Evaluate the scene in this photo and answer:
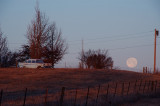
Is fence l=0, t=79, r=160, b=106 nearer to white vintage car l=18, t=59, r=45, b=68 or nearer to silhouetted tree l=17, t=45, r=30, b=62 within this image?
white vintage car l=18, t=59, r=45, b=68

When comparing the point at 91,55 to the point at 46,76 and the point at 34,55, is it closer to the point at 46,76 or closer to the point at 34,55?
the point at 34,55

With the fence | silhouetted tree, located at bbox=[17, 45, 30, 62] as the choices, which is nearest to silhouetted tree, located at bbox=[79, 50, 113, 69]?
silhouetted tree, located at bbox=[17, 45, 30, 62]

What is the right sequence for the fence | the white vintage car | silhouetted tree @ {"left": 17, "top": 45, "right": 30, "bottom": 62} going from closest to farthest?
1. the fence
2. the white vintage car
3. silhouetted tree @ {"left": 17, "top": 45, "right": 30, "bottom": 62}

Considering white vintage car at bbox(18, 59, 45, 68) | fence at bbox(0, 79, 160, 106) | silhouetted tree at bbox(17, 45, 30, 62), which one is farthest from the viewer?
silhouetted tree at bbox(17, 45, 30, 62)

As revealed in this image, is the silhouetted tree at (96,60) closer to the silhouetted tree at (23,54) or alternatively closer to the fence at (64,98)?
the silhouetted tree at (23,54)

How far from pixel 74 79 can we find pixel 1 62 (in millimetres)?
27964

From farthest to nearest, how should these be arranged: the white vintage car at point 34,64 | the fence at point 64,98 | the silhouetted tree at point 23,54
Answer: the silhouetted tree at point 23,54 → the white vintage car at point 34,64 → the fence at point 64,98

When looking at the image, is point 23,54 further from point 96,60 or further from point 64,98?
point 64,98

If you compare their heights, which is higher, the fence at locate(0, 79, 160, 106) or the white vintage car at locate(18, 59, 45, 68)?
the white vintage car at locate(18, 59, 45, 68)

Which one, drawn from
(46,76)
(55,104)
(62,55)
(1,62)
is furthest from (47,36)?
(55,104)

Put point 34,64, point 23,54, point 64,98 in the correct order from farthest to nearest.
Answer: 1. point 23,54
2. point 34,64
3. point 64,98

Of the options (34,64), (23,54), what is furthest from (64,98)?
(23,54)

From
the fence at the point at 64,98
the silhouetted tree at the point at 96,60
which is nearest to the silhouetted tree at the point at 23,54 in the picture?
the silhouetted tree at the point at 96,60

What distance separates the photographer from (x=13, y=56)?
5878 centimetres
